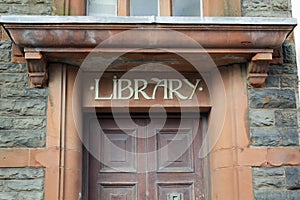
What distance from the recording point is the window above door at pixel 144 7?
16.4ft

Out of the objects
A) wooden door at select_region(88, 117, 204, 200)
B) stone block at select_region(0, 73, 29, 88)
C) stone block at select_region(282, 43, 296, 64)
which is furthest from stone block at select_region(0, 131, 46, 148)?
stone block at select_region(282, 43, 296, 64)

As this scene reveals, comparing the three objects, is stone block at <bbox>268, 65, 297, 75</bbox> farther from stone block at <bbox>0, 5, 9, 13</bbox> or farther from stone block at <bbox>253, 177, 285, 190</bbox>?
stone block at <bbox>0, 5, 9, 13</bbox>

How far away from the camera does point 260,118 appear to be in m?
4.62

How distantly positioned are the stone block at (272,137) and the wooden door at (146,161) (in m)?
0.62

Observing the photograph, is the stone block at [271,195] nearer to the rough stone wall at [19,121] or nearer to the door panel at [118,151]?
the door panel at [118,151]

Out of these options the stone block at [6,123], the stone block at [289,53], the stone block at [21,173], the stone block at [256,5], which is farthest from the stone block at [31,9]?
the stone block at [289,53]

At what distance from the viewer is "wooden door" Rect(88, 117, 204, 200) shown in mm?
4824

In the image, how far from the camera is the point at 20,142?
14.7ft

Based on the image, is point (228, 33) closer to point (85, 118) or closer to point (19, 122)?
point (85, 118)

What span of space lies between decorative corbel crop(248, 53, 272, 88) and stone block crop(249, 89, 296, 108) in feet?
0.25

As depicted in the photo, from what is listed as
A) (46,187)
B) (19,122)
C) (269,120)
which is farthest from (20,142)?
(269,120)

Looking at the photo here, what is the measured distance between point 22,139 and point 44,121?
0.25 meters

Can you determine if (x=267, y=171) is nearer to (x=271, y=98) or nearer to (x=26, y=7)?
(x=271, y=98)

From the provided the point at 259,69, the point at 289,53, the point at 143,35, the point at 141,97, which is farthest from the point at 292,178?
the point at 143,35
